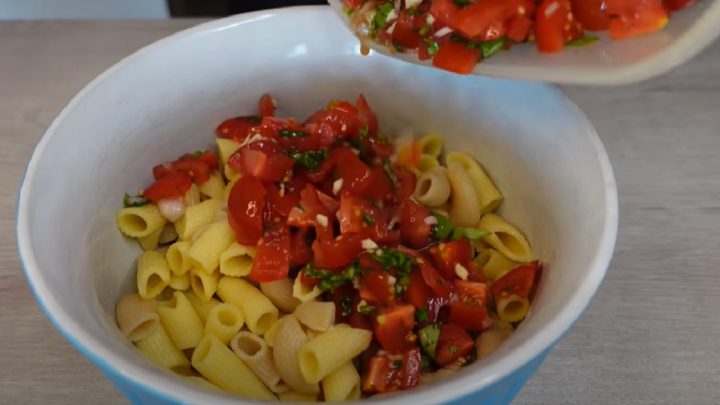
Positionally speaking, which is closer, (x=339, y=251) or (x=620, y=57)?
(x=620, y=57)

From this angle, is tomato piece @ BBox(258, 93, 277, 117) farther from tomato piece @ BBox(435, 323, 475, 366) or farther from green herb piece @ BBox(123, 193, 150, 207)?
tomato piece @ BBox(435, 323, 475, 366)

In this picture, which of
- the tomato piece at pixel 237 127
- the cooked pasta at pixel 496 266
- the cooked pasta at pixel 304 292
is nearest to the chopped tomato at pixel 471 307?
the cooked pasta at pixel 496 266

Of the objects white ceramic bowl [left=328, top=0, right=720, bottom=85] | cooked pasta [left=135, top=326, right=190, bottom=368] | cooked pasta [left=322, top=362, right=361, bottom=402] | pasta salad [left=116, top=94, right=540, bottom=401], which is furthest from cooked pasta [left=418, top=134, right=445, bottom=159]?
cooked pasta [left=135, top=326, right=190, bottom=368]

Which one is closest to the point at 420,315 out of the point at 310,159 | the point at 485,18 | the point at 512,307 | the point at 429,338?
the point at 429,338

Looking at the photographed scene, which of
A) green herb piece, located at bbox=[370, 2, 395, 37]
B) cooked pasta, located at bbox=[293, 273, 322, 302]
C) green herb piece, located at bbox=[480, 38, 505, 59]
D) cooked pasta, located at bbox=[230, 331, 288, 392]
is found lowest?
cooked pasta, located at bbox=[230, 331, 288, 392]

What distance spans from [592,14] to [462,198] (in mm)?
441

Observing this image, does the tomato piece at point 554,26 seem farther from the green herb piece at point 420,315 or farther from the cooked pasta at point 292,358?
the cooked pasta at point 292,358

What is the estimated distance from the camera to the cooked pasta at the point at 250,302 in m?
1.31

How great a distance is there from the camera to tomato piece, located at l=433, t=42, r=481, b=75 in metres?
1.14

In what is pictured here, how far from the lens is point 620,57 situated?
41.9 inches

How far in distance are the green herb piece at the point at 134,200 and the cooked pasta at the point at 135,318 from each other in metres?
0.18

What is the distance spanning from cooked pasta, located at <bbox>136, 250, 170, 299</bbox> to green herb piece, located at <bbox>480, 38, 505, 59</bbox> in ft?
2.14

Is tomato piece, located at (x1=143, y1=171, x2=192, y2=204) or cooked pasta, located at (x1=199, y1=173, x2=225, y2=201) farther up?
tomato piece, located at (x1=143, y1=171, x2=192, y2=204)

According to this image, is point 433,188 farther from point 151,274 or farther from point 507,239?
point 151,274
